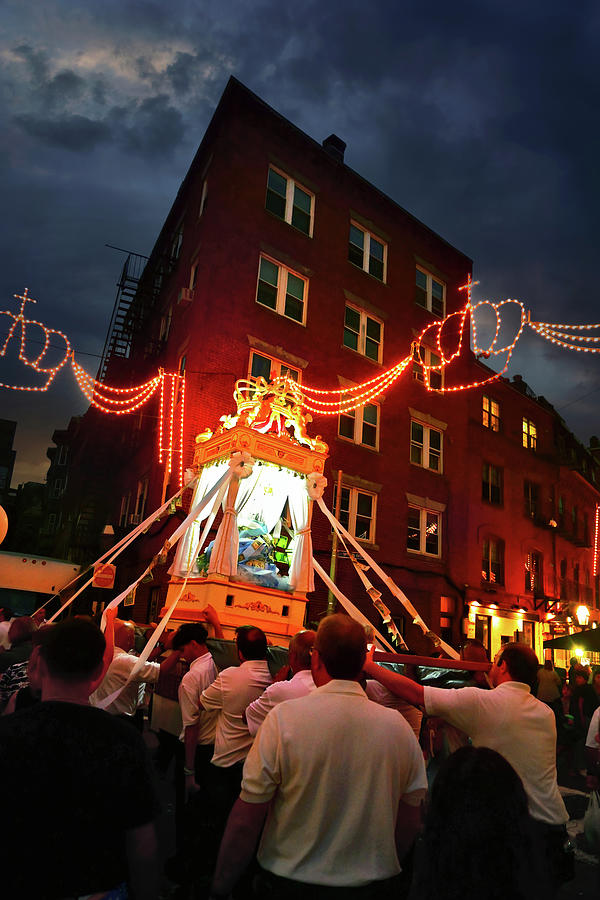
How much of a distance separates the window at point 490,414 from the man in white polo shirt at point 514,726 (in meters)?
22.8

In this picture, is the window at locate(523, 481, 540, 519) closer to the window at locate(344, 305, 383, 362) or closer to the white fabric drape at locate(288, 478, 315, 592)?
the window at locate(344, 305, 383, 362)

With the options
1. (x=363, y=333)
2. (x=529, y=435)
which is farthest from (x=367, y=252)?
(x=529, y=435)

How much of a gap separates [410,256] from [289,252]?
6376 mm

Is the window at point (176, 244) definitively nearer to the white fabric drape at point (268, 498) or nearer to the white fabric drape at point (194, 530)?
the white fabric drape at point (194, 530)

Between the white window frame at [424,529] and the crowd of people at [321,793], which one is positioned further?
the white window frame at [424,529]

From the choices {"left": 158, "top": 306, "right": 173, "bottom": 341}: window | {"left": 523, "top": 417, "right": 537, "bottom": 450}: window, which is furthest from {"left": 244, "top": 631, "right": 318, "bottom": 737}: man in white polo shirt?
{"left": 523, "top": 417, "right": 537, "bottom": 450}: window

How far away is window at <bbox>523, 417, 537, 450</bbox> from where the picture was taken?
27812mm

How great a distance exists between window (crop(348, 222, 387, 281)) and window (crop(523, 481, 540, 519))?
11.6 m

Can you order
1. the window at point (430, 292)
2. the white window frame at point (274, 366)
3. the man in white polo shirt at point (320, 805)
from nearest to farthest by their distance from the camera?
1. the man in white polo shirt at point (320, 805)
2. the white window frame at point (274, 366)
3. the window at point (430, 292)

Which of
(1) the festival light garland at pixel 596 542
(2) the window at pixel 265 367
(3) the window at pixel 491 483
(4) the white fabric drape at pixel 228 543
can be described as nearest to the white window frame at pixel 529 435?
(3) the window at pixel 491 483

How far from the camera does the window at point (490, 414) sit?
2570 cm

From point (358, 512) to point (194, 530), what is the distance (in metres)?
8.01

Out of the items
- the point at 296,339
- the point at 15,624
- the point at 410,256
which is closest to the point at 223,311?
the point at 296,339

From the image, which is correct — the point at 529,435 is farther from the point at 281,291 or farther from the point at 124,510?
the point at 124,510
